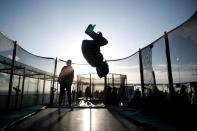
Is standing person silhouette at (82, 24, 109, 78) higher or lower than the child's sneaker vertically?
lower

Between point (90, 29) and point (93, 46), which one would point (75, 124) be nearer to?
point (93, 46)

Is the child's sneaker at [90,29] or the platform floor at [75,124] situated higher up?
the child's sneaker at [90,29]

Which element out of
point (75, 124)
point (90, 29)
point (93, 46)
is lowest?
point (75, 124)

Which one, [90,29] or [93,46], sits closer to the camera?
[90,29]

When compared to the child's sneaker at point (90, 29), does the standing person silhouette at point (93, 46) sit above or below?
below

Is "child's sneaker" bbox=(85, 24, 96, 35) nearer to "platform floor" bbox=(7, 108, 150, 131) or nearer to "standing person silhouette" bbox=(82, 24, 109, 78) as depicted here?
"standing person silhouette" bbox=(82, 24, 109, 78)

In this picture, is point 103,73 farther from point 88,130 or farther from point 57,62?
Result: point 57,62

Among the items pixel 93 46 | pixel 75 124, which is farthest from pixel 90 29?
pixel 75 124

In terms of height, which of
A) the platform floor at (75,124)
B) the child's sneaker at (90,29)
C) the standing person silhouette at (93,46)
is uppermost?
the child's sneaker at (90,29)

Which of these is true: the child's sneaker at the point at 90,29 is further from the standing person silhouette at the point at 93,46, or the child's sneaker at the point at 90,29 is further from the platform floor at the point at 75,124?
the platform floor at the point at 75,124

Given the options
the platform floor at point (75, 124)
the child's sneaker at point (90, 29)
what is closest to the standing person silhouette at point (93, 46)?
the child's sneaker at point (90, 29)

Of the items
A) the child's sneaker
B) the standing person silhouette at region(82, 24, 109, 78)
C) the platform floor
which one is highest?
the child's sneaker

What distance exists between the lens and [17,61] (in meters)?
4.12

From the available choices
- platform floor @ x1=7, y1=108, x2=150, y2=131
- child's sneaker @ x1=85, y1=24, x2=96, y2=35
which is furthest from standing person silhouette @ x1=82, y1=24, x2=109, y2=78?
platform floor @ x1=7, y1=108, x2=150, y2=131
